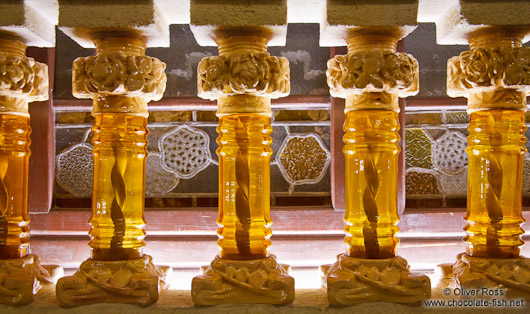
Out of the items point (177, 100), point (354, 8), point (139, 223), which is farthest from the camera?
point (177, 100)

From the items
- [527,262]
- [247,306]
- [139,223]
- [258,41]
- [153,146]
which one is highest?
[258,41]

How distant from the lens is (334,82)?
1467mm

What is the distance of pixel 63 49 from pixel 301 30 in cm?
115

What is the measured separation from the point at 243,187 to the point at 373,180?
422 millimetres

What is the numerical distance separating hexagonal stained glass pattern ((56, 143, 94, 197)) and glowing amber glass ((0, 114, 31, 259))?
572 mm

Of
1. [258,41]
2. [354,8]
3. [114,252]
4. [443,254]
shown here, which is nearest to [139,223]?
[114,252]

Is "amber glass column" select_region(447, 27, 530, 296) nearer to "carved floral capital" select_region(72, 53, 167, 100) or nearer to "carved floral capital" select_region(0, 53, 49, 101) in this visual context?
"carved floral capital" select_region(72, 53, 167, 100)

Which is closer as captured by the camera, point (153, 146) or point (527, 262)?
point (527, 262)

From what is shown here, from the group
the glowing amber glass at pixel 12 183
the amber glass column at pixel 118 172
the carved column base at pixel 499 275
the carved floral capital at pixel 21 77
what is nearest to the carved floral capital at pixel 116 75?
the amber glass column at pixel 118 172

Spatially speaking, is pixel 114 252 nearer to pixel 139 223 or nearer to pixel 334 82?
pixel 139 223

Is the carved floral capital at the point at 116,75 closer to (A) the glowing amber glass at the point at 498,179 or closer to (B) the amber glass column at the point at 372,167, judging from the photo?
(B) the amber glass column at the point at 372,167

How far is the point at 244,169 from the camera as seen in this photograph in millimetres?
1462

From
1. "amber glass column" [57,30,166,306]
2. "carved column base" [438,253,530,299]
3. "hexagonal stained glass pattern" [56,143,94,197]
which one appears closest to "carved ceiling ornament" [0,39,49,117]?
"amber glass column" [57,30,166,306]

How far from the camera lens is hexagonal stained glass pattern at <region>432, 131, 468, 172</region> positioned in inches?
84.7
